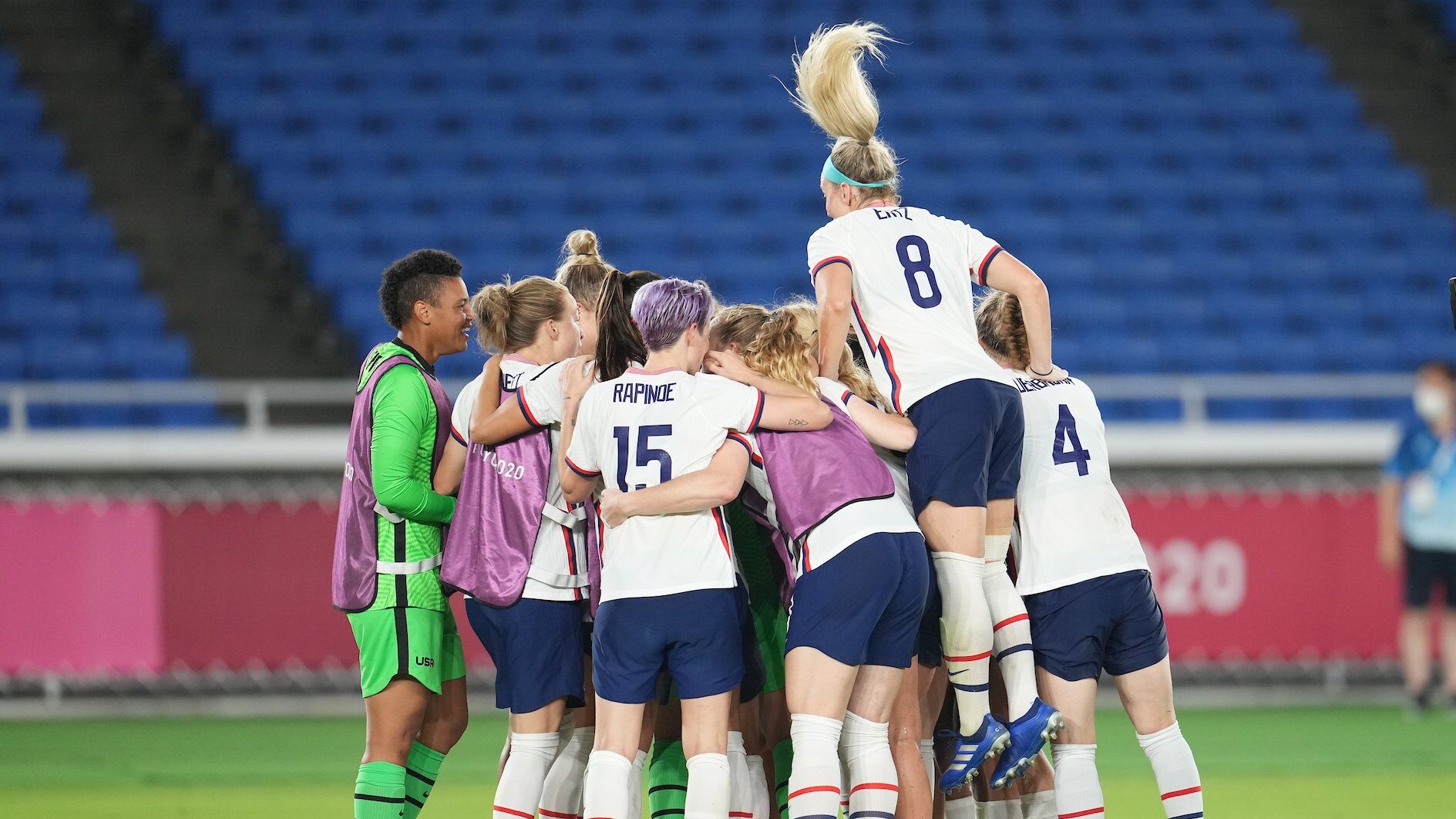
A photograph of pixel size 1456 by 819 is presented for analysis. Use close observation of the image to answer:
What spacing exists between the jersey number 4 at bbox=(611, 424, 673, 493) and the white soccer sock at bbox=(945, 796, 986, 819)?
163 centimetres

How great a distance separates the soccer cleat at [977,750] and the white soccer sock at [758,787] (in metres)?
0.63

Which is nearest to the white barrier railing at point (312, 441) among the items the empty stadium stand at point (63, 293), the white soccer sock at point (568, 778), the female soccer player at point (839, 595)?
the empty stadium stand at point (63, 293)

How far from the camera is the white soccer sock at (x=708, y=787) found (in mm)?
5012

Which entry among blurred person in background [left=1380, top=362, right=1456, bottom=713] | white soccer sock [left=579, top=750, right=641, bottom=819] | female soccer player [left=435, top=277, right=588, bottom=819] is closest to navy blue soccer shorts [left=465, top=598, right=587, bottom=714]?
female soccer player [left=435, top=277, right=588, bottom=819]

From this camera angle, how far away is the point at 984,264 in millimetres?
5656

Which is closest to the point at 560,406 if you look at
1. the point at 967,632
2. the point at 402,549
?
the point at 402,549

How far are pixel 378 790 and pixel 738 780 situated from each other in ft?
4.05

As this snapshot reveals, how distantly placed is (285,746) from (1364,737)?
667 cm

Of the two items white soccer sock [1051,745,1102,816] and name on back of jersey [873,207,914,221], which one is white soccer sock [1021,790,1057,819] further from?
name on back of jersey [873,207,914,221]

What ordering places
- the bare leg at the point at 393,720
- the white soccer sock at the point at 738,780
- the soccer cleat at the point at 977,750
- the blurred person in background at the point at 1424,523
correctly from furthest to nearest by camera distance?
the blurred person in background at the point at 1424,523 < the bare leg at the point at 393,720 < the white soccer sock at the point at 738,780 < the soccer cleat at the point at 977,750

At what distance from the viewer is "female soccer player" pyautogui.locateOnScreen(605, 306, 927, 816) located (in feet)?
16.7

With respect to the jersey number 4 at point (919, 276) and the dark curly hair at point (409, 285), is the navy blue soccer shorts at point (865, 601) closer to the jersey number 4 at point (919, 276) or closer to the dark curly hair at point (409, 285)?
the jersey number 4 at point (919, 276)

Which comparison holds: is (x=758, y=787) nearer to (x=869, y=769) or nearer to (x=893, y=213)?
(x=869, y=769)

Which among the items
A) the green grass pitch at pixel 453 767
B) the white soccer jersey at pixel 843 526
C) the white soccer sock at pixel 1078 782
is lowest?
the green grass pitch at pixel 453 767
